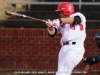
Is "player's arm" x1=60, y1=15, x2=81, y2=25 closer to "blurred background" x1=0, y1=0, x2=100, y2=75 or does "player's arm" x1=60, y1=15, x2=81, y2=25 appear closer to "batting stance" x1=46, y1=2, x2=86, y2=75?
"batting stance" x1=46, y1=2, x2=86, y2=75

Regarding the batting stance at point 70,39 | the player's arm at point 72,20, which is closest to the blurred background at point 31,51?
the batting stance at point 70,39

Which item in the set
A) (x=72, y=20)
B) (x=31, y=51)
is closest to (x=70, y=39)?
(x=72, y=20)

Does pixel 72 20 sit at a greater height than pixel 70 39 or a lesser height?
greater

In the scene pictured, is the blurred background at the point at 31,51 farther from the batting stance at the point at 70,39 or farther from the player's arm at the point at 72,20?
the player's arm at the point at 72,20

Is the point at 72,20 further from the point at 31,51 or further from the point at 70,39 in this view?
the point at 31,51

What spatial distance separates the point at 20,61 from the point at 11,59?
22cm

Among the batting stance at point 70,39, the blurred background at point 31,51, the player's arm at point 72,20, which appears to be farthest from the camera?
the blurred background at point 31,51

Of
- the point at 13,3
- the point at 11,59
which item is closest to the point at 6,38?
the point at 11,59

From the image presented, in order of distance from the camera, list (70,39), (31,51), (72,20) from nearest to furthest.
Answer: (72,20)
(70,39)
(31,51)

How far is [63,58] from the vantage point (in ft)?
24.2

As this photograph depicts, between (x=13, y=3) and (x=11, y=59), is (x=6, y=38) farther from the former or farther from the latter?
(x=13, y=3)

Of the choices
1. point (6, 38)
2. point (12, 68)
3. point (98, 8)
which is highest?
point (98, 8)

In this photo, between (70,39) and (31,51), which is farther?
(31,51)

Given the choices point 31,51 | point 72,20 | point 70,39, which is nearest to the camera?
point 72,20
